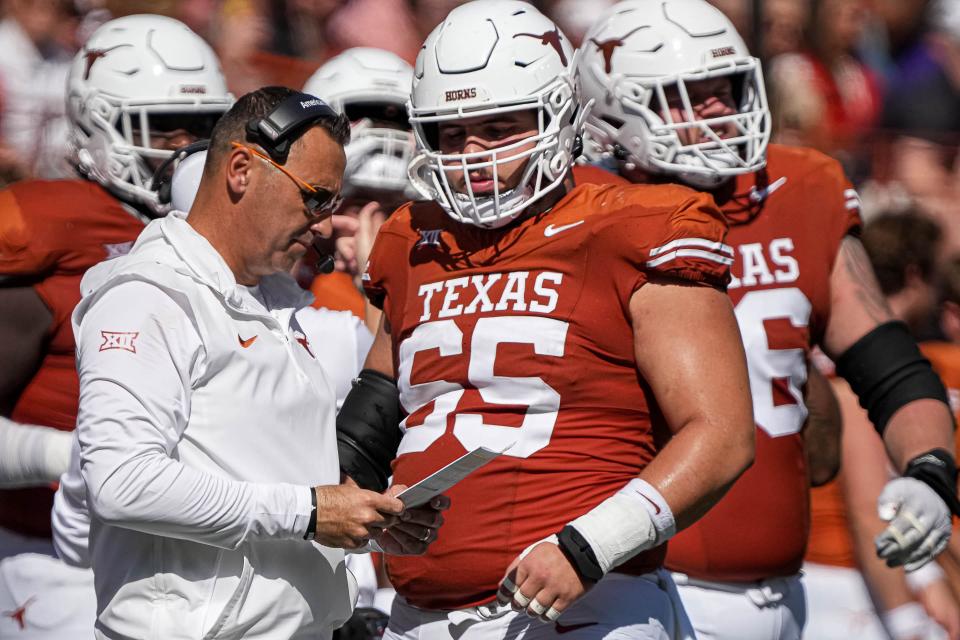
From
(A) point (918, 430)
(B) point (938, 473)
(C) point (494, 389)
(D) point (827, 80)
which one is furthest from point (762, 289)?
(D) point (827, 80)

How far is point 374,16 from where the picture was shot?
308 inches

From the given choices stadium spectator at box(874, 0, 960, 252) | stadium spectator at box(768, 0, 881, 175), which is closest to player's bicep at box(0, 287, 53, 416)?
stadium spectator at box(768, 0, 881, 175)

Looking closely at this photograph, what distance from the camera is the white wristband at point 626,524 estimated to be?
2590 millimetres

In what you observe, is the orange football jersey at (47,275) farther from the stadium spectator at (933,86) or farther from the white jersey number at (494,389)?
the stadium spectator at (933,86)

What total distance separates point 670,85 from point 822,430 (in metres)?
1.21

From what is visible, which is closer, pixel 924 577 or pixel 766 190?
pixel 766 190

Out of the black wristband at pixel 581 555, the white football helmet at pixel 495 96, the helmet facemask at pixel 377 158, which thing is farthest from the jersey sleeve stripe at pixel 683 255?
the helmet facemask at pixel 377 158

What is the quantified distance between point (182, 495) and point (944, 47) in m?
6.47

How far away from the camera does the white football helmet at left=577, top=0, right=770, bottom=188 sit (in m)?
3.63

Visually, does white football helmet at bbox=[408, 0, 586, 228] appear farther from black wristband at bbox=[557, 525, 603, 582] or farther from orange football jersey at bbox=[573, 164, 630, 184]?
black wristband at bbox=[557, 525, 603, 582]

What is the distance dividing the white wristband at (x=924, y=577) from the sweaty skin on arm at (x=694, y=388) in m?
2.02

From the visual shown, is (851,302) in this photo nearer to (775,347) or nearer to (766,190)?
(775,347)

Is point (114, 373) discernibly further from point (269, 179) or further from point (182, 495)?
point (269, 179)

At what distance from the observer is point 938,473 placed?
3.27 meters
